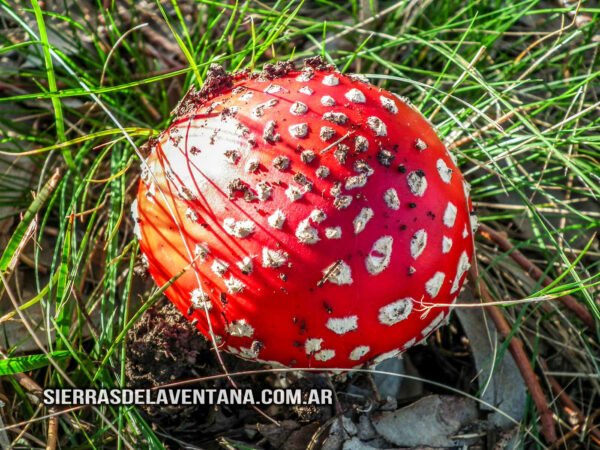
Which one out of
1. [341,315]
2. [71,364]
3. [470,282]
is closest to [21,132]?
[71,364]

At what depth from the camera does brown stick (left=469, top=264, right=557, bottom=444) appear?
99.1 inches

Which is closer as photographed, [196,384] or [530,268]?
[196,384]

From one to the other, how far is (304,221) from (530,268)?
135 centimetres

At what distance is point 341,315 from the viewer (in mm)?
1982

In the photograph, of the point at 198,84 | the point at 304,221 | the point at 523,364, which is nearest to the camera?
the point at 304,221

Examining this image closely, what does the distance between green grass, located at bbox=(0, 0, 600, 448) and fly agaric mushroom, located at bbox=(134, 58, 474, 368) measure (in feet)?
1.18

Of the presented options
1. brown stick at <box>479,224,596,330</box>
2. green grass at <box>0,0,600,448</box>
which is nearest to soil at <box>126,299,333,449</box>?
green grass at <box>0,0,600,448</box>

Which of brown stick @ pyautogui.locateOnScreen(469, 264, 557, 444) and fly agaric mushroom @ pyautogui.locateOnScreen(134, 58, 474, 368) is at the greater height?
fly agaric mushroom @ pyautogui.locateOnScreen(134, 58, 474, 368)

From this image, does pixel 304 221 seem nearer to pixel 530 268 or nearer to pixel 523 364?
pixel 523 364

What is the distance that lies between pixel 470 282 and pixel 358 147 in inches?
43.6

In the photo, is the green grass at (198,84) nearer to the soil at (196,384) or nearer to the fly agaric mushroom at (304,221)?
the soil at (196,384)

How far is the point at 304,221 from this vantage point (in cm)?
191

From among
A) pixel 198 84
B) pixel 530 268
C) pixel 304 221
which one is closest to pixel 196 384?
pixel 304 221

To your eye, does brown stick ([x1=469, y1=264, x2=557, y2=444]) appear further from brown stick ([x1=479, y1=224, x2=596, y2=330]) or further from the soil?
the soil
